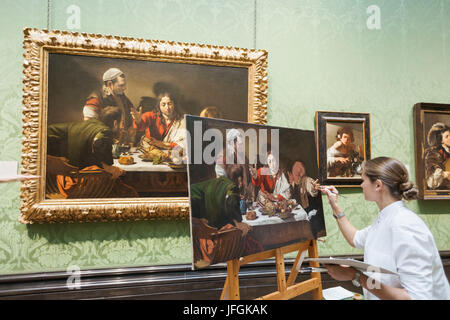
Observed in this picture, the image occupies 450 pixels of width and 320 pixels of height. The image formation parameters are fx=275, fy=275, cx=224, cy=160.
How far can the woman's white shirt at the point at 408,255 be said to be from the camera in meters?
1.51

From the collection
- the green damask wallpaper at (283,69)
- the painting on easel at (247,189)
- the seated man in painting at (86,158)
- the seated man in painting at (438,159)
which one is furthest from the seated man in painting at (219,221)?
the seated man in painting at (438,159)

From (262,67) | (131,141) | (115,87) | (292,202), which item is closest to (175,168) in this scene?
Answer: (131,141)

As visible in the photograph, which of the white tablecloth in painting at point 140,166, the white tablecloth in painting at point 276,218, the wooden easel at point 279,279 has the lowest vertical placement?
the wooden easel at point 279,279

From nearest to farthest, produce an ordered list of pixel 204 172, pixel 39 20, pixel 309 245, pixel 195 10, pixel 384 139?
pixel 204 172, pixel 309 245, pixel 39 20, pixel 195 10, pixel 384 139

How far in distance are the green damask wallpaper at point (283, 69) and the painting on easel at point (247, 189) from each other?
811 millimetres

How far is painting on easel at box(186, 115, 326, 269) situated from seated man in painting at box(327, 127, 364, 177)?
693 millimetres

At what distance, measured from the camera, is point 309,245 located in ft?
7.55

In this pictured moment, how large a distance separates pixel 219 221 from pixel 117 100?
1581 mm

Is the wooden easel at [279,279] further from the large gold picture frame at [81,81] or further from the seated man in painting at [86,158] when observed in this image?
the seated man in painting at [86,158]

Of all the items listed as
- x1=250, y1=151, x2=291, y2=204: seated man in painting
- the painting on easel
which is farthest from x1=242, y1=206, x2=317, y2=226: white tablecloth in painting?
x1=250, y1=151, x2=291, y2=204: seated man in painting

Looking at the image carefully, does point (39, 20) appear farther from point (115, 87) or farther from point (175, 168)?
point (175, 168)

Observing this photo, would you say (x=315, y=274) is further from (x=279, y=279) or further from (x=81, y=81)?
(x=81, y=81)

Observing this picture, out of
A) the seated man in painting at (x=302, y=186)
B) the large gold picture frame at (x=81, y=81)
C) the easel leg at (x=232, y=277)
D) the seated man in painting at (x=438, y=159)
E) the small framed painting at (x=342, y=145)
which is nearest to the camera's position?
the easel leg at (x=232, y=277)

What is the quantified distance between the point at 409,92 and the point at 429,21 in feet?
2.98
